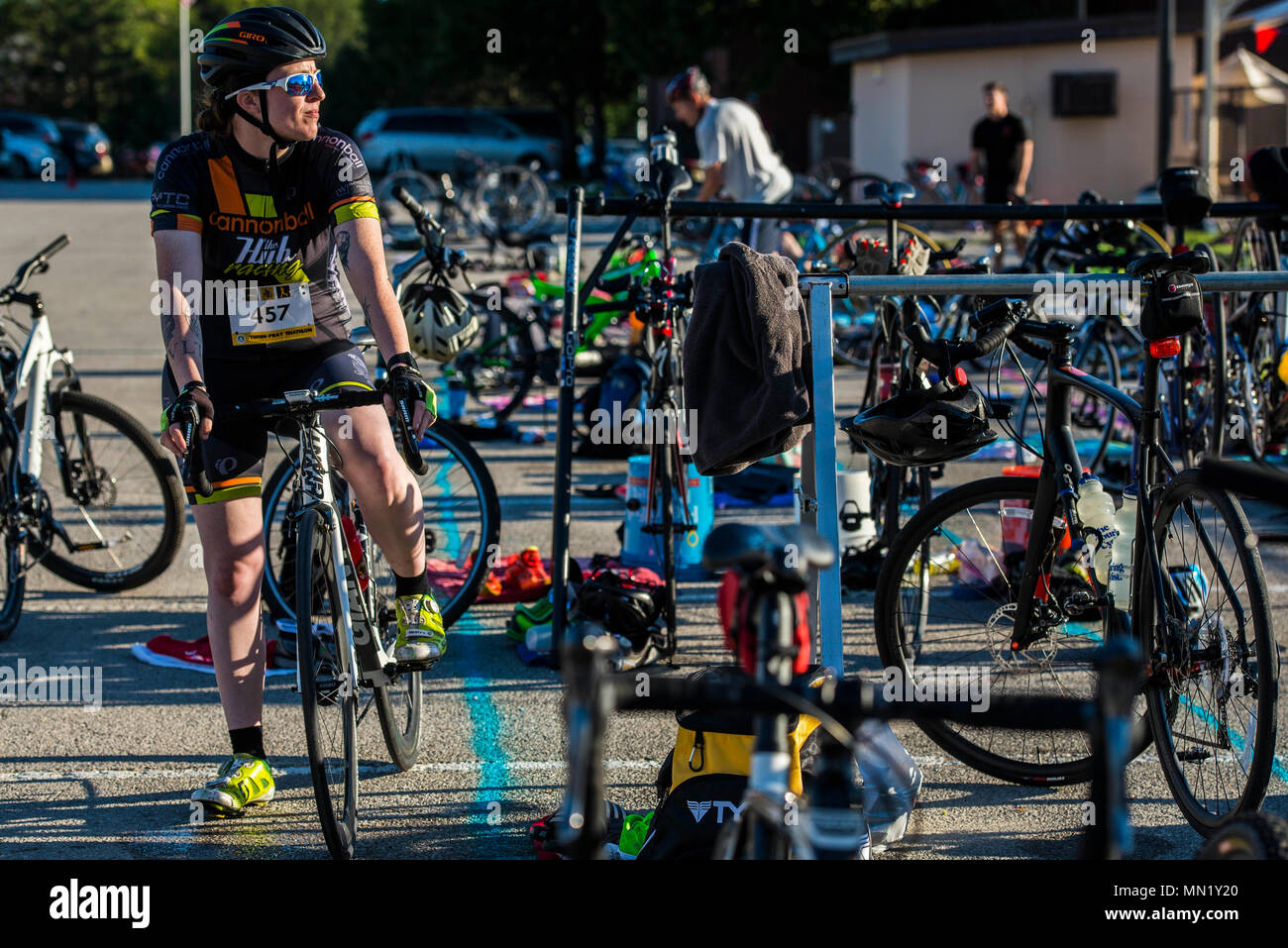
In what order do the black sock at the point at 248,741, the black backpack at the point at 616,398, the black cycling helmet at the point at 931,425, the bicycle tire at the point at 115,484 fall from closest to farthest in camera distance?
the black cycling helmet at the point at 931,425 < the black sock at the point at 248,741 < the bicycle tire at the point at 115,484 < the black backpack at the point at 616,398

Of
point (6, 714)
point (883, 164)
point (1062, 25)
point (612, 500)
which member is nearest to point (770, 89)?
point (883, 164)

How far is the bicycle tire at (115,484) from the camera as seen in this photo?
19.4 feet

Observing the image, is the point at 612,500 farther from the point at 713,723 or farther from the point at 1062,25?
the point at 1062,25

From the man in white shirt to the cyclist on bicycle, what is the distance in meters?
5.74

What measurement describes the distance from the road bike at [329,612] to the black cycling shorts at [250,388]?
11 centimetres

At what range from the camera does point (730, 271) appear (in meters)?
3.84

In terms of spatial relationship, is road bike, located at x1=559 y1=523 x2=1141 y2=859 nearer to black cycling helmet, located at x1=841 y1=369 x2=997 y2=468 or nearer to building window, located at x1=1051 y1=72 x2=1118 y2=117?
black cycling helmet, located at x1=841 y1=369 x2=997 y2=468

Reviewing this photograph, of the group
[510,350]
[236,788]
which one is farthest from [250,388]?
[510,350]

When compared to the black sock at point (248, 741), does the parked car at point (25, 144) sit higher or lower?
higher

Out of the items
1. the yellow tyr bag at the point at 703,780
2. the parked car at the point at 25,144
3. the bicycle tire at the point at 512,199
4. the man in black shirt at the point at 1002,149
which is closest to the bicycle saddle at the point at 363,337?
the yellow tyr bag at the point at 703,780

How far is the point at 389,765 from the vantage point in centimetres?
446

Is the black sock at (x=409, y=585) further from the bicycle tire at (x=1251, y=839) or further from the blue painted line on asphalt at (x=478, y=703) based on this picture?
the bicycle tire at (x=1251, y=839)

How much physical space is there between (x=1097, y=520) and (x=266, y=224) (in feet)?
7.90
